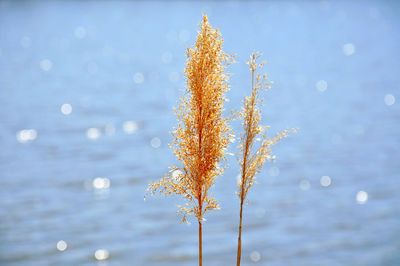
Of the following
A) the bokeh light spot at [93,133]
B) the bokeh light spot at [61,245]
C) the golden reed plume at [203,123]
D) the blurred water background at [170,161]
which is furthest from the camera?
the bokeh light spot at [93,133]

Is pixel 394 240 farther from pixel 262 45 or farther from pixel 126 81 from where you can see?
pixel 262 45

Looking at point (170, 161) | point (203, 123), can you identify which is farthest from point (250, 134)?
point (170, 161)

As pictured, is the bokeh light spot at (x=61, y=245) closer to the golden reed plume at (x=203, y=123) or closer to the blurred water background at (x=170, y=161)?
the blurred water background at (x=170, y=161)

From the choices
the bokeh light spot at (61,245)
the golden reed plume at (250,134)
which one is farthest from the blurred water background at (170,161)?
the golden reed plume at (250,134)

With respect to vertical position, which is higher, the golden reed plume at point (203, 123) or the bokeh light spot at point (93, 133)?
the bokeh light spot at point (93, 133)

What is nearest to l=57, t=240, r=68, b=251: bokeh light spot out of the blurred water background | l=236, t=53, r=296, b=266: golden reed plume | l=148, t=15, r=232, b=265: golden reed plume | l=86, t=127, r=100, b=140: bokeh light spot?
the blurred water background

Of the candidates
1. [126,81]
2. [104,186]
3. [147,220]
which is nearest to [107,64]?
[126,81]

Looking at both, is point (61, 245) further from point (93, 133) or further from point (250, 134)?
point (250, 134)
